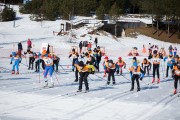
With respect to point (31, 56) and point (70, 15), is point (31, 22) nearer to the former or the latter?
point (70, 15)

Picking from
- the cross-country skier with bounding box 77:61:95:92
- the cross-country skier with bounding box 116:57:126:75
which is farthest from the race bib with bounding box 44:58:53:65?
the cross-country skier with bounding box 116:57:126:75

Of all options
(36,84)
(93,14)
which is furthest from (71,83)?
(93,14)

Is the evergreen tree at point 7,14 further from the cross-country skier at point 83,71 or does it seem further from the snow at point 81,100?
the cross-country skier at point 83,71

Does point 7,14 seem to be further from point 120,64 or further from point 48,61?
point 48,61

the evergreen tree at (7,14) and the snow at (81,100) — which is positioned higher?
the evergreen tree at (7,14)

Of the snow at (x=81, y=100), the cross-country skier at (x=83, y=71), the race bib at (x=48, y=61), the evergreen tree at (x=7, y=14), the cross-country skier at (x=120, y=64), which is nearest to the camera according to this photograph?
the snow at (x=81, y=100)

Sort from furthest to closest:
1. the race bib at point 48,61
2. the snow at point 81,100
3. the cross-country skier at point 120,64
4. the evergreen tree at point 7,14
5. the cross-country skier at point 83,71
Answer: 1. the evergreen tree at point 7,14
2. the cross-country skier at point 120,64
3. the race bib at point 48,61
4. the cross-country skier at point 83,71
5. the snow at point 81,100

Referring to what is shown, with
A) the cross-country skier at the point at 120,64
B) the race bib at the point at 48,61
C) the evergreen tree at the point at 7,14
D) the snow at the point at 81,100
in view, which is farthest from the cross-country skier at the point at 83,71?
the evergreen tree at the point at 7,14

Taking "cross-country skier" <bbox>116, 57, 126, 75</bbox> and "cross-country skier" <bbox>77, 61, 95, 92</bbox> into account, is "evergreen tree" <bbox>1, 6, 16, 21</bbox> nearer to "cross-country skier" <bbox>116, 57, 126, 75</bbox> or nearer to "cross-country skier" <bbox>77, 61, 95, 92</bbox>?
"cross-country skier" <bbox>116, 57, 126, 75</bbox>

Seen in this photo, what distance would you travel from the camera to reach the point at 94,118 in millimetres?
11312

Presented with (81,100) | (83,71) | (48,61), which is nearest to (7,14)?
(48,61)

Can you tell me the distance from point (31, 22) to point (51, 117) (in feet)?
187

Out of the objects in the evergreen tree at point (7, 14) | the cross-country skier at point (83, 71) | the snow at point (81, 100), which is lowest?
the snow at point (81, 100)

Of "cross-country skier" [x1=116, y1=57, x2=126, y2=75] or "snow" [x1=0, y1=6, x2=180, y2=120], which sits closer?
"snow" [x1=0, y1=6, x2=180, y2=120]
